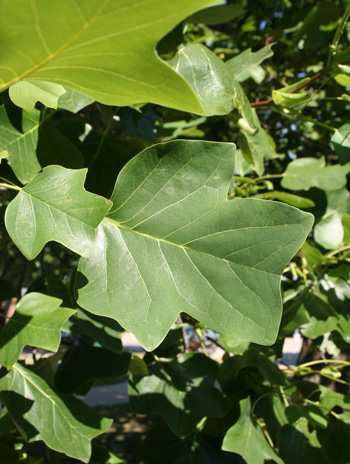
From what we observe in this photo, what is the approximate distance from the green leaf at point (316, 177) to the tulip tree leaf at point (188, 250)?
866 millimetres

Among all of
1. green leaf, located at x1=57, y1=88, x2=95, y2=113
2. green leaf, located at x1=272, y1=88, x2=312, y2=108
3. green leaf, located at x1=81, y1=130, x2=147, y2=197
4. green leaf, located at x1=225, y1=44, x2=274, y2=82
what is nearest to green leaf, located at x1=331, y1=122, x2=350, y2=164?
green leaf, located at x1=272, y1=88, x2=312, y2=108

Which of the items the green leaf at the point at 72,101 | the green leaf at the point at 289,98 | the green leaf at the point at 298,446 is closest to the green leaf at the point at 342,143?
the green leaf at the point at 289,98

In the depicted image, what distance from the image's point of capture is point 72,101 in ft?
3.85

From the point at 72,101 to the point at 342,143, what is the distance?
0.79 m

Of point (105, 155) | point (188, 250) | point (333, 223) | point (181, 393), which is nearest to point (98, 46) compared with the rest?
point (188, 250)

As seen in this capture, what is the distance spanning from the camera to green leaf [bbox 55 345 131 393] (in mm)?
1395

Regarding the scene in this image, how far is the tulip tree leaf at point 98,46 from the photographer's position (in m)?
0.53

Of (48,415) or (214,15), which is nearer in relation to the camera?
(48,415)

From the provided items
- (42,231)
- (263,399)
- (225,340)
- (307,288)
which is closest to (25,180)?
(42,231)

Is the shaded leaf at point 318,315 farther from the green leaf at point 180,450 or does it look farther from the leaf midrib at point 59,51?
the leaf midrib at point 59,51

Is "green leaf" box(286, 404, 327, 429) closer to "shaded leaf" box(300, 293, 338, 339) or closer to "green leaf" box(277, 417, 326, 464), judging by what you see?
"green leaf" box(277, 417, 326, 464)

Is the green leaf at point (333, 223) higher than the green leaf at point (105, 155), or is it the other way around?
the green leaf at point (105, 155)

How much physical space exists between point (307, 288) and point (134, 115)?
86 centimetres

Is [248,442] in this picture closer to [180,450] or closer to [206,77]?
[180,450]
